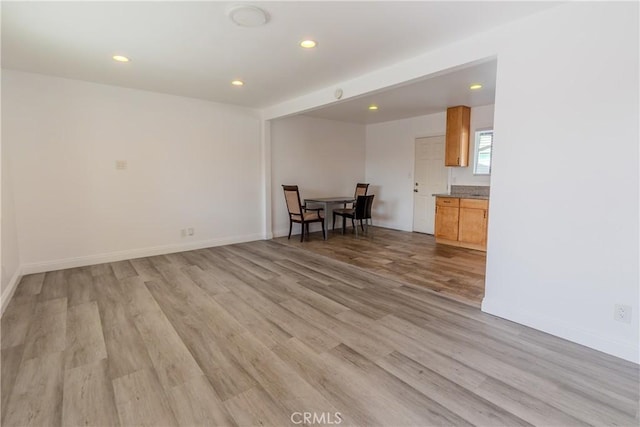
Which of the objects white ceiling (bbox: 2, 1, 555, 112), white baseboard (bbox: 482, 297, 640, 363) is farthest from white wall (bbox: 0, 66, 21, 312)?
white baseboard (bbox: 482, 297, 640, 363)

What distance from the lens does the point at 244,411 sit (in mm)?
1573

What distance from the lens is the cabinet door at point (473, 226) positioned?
4809 millimetres

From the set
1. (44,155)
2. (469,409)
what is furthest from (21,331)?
(469,409)

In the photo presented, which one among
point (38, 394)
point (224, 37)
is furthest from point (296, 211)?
point (38, 394)

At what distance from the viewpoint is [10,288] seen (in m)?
3.08

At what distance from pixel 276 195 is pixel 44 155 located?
3.39 metres

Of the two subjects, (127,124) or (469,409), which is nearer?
(469,409)

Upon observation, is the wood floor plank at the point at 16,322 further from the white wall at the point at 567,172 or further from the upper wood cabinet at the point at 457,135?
the upper wood cabinet at the point at 457,135

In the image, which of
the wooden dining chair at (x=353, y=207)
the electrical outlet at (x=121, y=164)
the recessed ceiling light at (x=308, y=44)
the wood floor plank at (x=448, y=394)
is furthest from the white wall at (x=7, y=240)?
the wooden dining chair at (x=353, y=207)

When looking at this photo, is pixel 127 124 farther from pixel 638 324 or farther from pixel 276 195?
pixel 638 324

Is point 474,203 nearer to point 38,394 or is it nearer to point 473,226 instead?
point 473,226

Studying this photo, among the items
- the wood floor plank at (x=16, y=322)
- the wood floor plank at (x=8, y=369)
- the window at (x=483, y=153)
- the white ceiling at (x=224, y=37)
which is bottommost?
the wood floor plank at (x=8, y=369)

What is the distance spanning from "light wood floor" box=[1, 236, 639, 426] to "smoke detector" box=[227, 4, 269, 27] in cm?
236

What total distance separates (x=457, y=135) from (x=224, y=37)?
4206 mm
